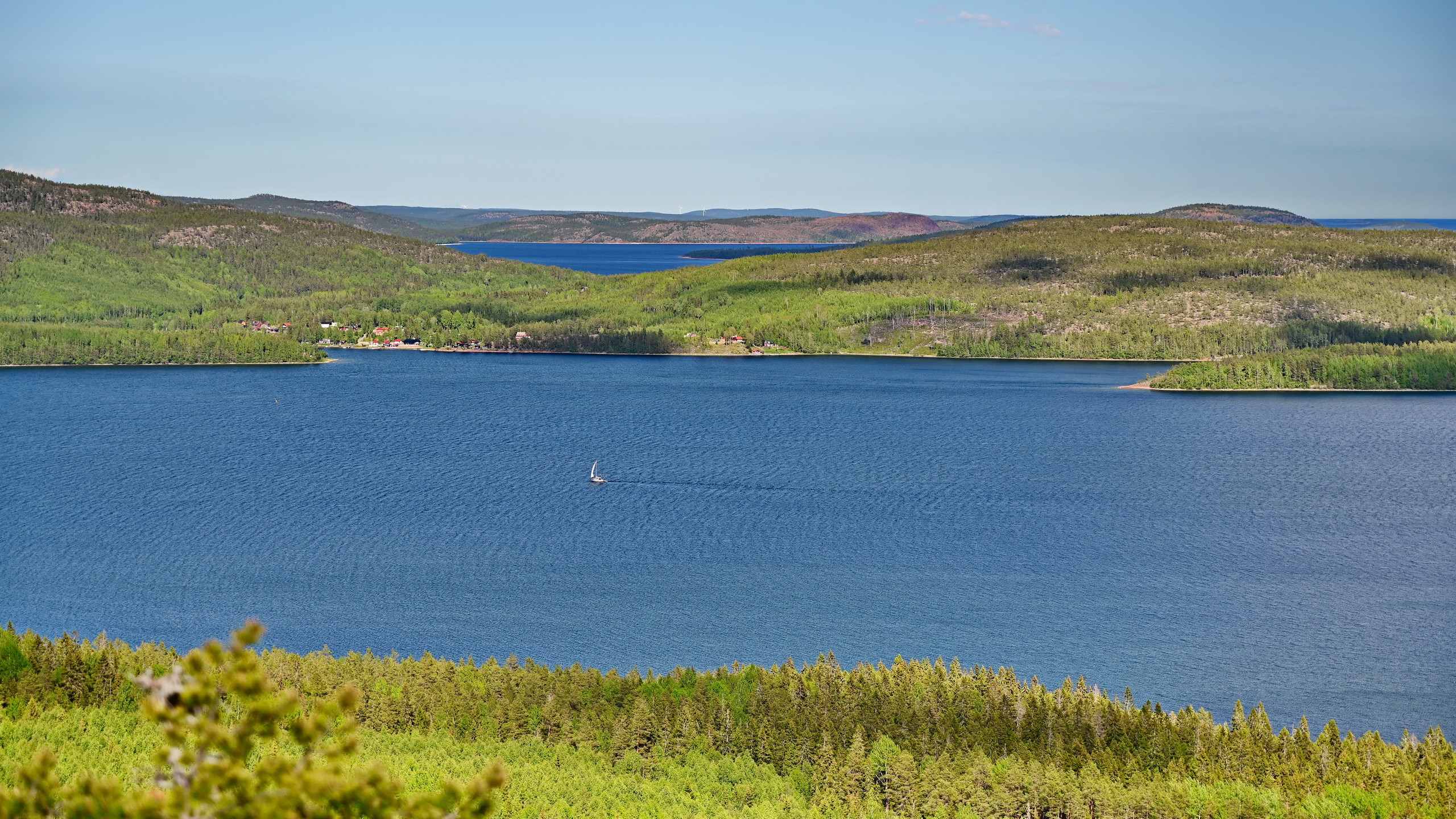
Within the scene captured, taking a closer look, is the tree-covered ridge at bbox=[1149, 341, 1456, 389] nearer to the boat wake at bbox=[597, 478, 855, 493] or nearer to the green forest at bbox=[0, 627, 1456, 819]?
the boat wake at bbox=[597, 478, 855, 493]

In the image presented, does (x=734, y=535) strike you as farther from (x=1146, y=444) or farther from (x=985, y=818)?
(x=1146, y=444)

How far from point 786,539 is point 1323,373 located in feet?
414

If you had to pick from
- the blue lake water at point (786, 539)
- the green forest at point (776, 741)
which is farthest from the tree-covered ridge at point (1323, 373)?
the green forest at point (776, 741)

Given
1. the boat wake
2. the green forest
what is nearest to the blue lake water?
the boat wake

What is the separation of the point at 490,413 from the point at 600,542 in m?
71.9

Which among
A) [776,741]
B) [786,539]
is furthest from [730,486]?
[776,741]

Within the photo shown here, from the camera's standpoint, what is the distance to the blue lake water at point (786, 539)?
6856 cm

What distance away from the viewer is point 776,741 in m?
53.9

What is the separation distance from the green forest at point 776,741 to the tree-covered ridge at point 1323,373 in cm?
13524

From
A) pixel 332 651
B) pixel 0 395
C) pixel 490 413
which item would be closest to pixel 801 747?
pixel 332 651

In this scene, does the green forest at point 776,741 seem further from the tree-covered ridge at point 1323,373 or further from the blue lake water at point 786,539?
the tree-covered ridge at point 1323,373

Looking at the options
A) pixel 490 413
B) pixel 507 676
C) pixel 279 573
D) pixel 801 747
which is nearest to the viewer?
pixel 801 747

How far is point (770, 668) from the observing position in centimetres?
6162

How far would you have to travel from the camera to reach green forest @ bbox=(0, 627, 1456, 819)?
46938 millimetres
